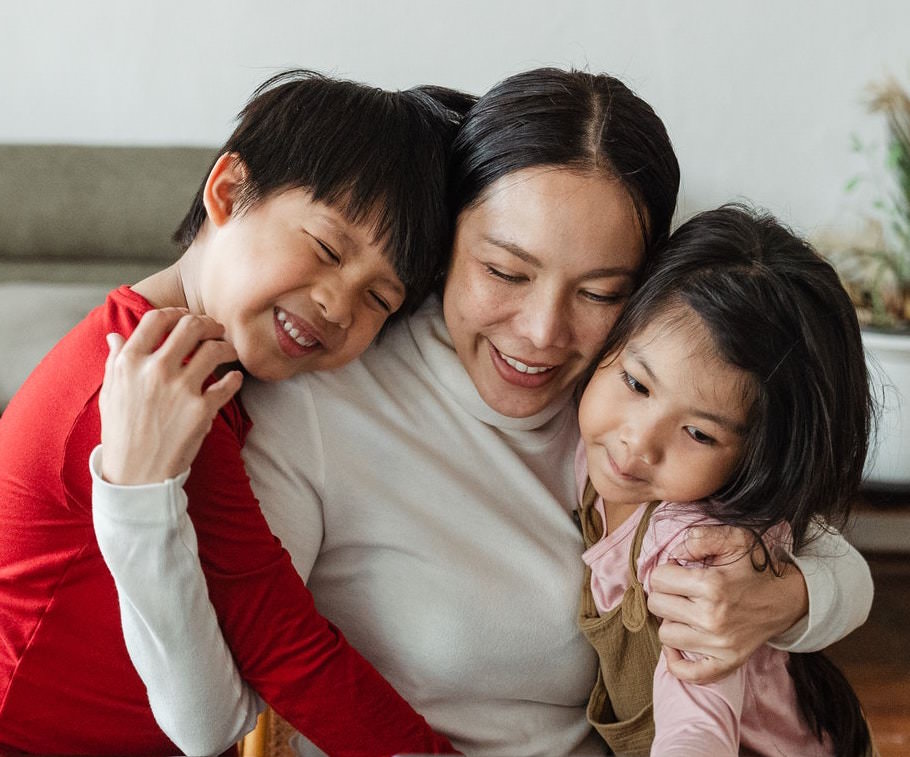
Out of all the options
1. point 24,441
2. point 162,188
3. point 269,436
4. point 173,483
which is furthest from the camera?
point 162,188

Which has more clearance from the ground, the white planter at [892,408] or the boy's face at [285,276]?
the boy's face at [285,276]

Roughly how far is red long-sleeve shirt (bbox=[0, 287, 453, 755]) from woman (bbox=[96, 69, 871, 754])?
95mm

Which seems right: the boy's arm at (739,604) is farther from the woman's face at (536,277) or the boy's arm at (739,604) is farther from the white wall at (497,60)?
the white wall at (497,60)

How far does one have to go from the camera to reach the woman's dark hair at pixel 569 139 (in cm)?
105

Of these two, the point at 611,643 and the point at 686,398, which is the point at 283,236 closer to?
the point at 686,398

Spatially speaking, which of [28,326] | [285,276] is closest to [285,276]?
[285,276]

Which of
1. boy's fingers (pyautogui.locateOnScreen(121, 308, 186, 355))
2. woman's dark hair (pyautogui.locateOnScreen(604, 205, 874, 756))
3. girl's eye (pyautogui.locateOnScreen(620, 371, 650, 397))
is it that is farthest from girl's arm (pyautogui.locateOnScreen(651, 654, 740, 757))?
boy's fingers (pyautogui.locateOnScreen(121, 308, 186, 355))

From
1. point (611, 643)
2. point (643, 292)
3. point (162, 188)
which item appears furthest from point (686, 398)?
point (162, 188)

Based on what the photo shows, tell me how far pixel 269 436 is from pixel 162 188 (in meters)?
1.35

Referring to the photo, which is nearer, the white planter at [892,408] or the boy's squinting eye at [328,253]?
the boy's squinting eye at [328,253]

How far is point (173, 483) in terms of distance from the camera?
818 mm

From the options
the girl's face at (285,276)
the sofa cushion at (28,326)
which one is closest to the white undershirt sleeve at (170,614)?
the girl's face at (285,276)

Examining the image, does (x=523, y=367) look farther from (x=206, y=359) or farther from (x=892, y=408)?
(x=892, y=408)

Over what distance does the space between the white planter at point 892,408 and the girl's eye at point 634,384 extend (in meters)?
1.19
